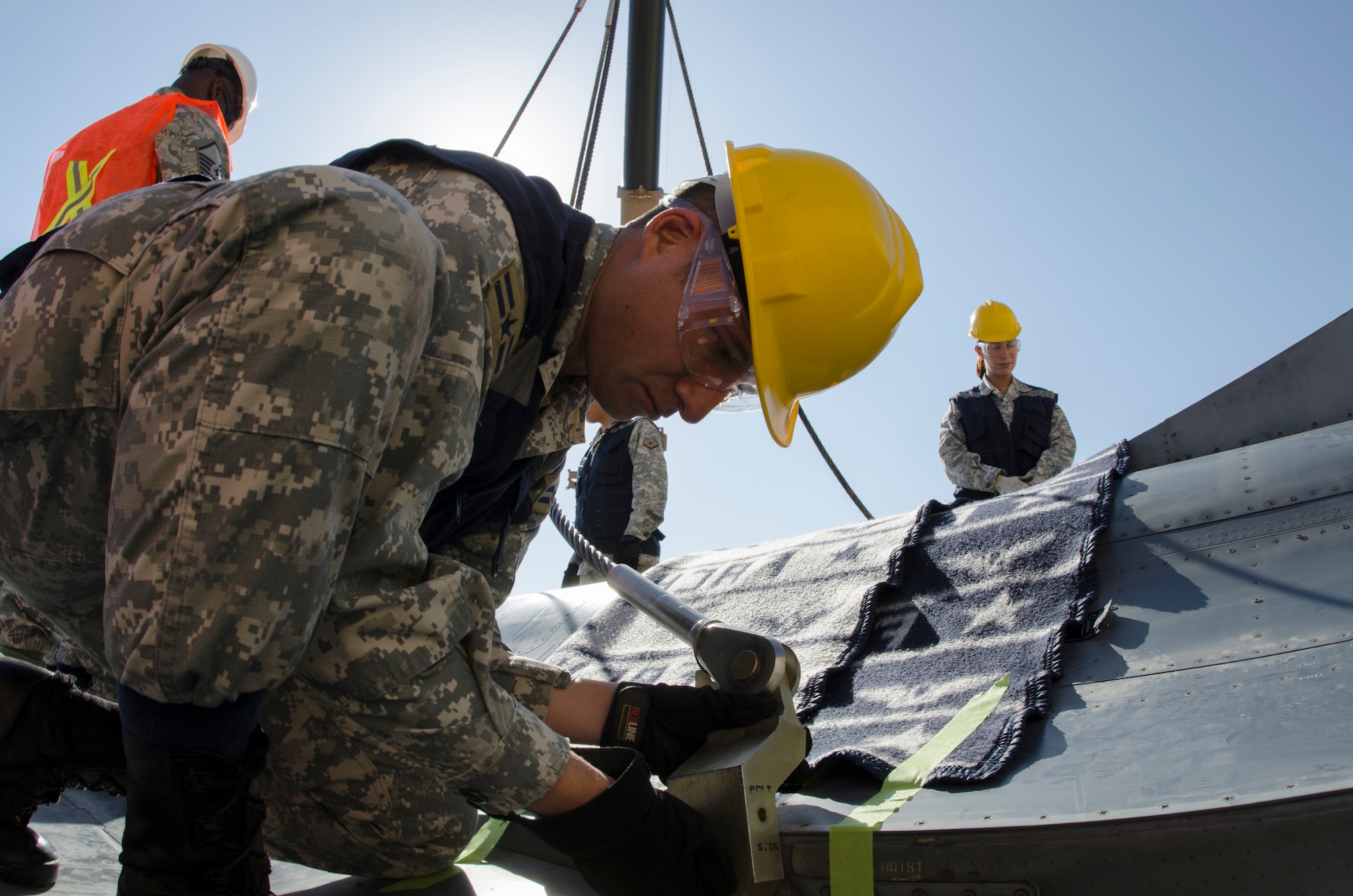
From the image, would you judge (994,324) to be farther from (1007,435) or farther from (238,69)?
(238,69)

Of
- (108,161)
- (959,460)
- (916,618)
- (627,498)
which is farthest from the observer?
(627,498)

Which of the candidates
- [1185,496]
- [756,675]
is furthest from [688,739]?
[1185,496]

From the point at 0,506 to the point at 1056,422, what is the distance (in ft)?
14.4

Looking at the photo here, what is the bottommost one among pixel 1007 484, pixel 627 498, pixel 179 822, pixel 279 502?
pixel 627 498

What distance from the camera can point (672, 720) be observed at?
179 centimetres

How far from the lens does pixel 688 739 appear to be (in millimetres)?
1776

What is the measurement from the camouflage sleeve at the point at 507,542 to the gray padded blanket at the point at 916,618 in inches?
27.2

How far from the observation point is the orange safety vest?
3.00 m

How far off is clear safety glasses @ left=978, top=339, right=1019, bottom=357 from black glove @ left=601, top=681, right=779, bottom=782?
3635 mm

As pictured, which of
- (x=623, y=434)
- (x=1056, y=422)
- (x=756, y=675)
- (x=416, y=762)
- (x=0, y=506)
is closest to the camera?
(x=0, y=506)

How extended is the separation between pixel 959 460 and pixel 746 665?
116 inches

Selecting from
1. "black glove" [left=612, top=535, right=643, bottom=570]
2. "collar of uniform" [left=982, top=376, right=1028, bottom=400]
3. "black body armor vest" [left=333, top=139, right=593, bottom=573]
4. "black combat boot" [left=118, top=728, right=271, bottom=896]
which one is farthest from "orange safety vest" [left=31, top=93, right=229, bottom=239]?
"collar of uniform" [left=982, top=376, right=1028, bottom=400]

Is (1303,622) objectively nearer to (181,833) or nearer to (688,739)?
(688,739)

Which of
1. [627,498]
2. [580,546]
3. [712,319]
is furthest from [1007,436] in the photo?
[712,319]
